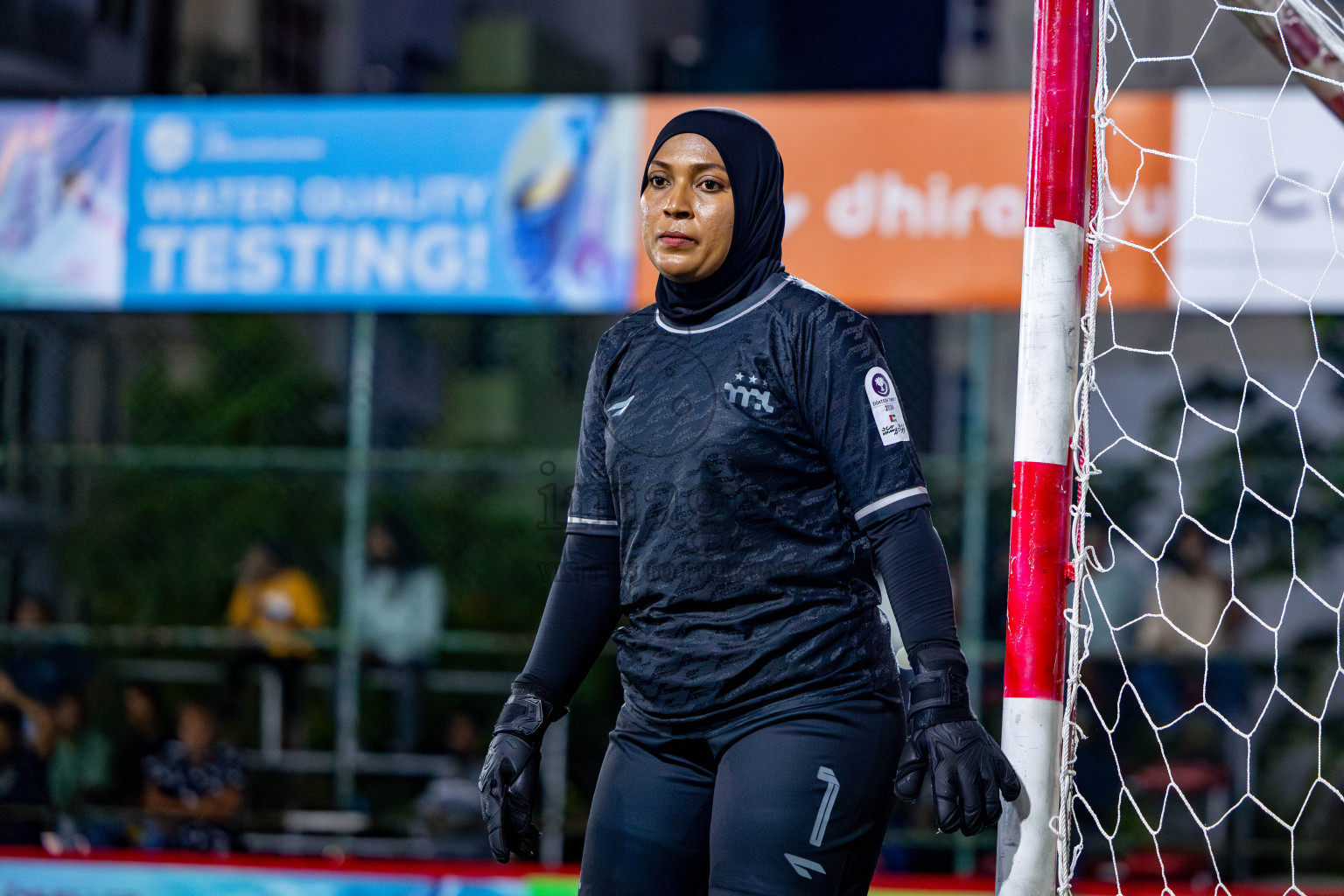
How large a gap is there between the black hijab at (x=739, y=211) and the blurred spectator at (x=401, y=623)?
5.76m

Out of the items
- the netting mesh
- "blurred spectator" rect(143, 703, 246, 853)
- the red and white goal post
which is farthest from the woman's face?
"blurred spectator" rect(143, 703, 246, 853)

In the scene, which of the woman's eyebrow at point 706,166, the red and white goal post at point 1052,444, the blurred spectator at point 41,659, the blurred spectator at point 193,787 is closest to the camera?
the woman's eyebrow at point 706,166

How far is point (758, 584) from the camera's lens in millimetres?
2172

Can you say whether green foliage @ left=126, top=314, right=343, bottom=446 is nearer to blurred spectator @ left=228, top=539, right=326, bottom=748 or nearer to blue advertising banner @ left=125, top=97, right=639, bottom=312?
blurred spectator @ left=228, top=539, right=326, bottom=748

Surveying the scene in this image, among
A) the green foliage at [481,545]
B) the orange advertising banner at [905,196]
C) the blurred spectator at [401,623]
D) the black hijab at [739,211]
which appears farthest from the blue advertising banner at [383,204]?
the black hijab at [739,211]

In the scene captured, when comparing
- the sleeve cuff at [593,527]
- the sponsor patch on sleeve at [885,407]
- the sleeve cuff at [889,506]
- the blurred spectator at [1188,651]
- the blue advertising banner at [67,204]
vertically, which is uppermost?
the blue advertising banner at [67,204]

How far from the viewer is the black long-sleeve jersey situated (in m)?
2.17

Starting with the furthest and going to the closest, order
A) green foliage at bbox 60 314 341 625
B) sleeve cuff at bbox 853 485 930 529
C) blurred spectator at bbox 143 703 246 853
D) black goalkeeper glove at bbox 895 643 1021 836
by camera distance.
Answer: green foliage at bbox 60 314 341 625, blurred spectator at bbox 143 703 246 853, sleeve cuff at bbox 853 485 930 529, black goalkeeper glove at bbox 895 643 1021 836

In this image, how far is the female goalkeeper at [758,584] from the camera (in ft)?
6.96

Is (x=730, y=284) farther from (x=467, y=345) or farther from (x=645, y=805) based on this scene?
(x=467, y=345)

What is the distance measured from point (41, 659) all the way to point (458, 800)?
2.34 meters

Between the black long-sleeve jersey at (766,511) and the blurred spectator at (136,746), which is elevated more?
the black long-sleeve jersey at (766,511)

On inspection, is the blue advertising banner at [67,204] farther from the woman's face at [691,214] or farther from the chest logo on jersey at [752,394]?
the chest logo on jersey at [752,394]

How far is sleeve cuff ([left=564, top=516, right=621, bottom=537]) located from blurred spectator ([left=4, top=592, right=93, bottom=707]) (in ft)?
19.8
